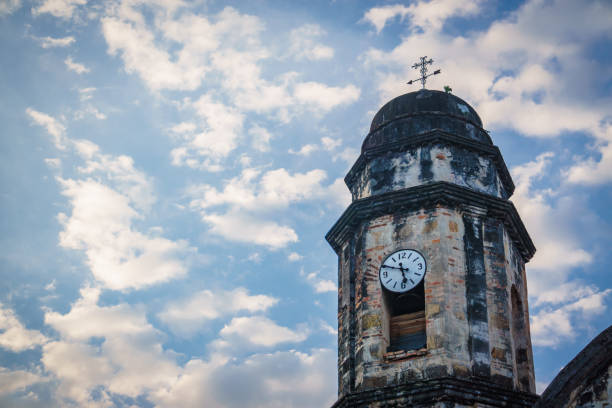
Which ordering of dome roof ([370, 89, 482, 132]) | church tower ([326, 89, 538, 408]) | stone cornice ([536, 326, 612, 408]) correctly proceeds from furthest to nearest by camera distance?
dome roof ([370, 89, 482, 132]) → church tower ([326, 89, 538, 408]) → stone cornice ([536, 326, 612, 408])

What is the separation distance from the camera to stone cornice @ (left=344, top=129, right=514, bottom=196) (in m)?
15.5

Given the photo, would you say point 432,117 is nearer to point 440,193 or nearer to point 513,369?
point 440,193

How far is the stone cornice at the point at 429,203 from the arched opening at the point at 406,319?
1.51 meters

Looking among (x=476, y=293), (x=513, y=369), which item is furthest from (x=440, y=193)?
(x=513, y=369)

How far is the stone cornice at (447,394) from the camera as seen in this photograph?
12.4 meters

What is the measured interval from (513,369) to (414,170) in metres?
4.12

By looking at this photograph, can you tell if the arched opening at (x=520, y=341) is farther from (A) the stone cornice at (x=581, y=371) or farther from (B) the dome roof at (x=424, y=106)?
(B) the dome roof at (x=424, y=106)

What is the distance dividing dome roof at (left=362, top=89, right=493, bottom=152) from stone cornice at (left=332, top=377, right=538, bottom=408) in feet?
16.7

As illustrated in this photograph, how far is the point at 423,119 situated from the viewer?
52.6 ft

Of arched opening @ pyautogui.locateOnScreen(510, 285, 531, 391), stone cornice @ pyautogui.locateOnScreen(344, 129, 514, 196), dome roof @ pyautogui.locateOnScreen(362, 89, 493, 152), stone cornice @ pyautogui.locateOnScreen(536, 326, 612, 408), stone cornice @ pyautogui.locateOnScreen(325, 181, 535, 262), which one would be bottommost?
stone cornice @ pyautogui.locateOnScreen(536, 326, 612, 408)

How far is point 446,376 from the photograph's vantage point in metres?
12.5

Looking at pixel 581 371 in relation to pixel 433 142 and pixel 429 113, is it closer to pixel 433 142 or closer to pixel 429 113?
pixel 433 142

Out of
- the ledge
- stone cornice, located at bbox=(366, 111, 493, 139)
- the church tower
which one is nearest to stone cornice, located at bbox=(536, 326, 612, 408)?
the church tower

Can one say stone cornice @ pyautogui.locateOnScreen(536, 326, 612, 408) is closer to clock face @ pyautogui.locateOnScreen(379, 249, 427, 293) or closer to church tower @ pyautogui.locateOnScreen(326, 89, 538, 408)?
church tower @ pyautogui.locateOnScreen(326, 89, 538, 408)
